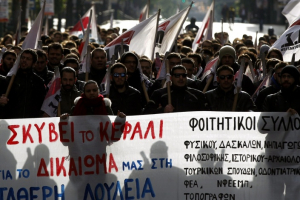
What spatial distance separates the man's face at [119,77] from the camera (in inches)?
345

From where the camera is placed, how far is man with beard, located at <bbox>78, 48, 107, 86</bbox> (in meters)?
9.94

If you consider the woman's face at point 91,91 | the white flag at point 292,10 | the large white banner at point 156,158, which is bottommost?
the large white banner at point 156,158

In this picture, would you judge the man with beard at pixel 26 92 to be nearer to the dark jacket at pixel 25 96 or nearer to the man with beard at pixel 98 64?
the dark jacket at pixel 25 96

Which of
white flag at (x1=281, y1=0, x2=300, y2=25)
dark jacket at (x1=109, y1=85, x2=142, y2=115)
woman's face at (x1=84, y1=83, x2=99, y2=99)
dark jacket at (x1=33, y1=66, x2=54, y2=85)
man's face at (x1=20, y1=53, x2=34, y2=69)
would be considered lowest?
dark jacket at (x1=109, y1=85, x2=142, y2=115)

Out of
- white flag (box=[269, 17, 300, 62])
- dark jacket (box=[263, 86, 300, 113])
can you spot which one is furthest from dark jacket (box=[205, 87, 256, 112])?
white flag (box=[269, 17, 300, 62])

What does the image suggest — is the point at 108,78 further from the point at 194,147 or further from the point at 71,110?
the point at 194,147

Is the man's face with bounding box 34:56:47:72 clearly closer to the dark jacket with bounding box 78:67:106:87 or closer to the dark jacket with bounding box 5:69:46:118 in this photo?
the dark jacket with bounding box 78:67:106:87

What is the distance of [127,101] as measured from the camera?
8781mm

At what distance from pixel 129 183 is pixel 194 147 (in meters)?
0.68

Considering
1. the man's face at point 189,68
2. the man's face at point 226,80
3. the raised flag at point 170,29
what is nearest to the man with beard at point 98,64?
the man's face at point 189,68

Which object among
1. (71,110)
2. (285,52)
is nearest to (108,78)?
(71,110)

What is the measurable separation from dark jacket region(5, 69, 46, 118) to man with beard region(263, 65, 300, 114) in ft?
8.31

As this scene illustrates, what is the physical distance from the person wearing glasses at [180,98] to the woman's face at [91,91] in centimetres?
101

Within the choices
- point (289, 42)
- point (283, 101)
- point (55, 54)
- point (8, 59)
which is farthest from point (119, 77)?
point (289, 42)
